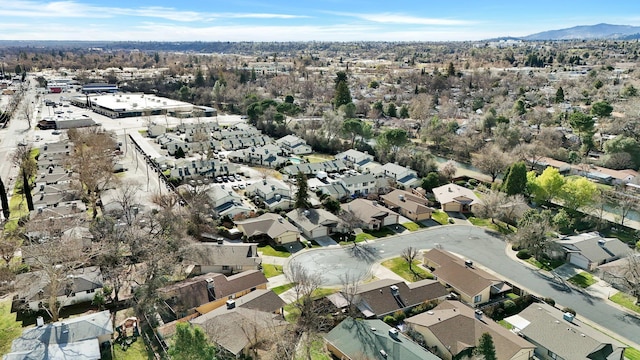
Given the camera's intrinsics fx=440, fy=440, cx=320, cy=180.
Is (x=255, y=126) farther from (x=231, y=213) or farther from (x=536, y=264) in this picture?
(x=536, y=264)

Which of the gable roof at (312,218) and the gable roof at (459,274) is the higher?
the gable roof at (312,218)

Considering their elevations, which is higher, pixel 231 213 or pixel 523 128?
pixel 523 128

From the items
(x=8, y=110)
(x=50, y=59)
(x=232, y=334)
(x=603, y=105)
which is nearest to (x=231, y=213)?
(x=232, y=334)

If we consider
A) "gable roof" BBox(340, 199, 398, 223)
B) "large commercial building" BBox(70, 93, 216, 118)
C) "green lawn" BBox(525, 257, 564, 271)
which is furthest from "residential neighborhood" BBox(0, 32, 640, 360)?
"large commercial building" BBox(70, 93, 216, 118)

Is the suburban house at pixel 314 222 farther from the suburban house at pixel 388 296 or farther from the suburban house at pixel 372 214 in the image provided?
the suburban house at pixel 388 296

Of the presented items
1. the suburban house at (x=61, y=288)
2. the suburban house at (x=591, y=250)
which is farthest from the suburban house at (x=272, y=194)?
the suburban house at (x=591, y=250)

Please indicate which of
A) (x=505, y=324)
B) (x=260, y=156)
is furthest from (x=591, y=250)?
(x=260, y=156)

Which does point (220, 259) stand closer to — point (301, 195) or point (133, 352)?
point (133, 352)
